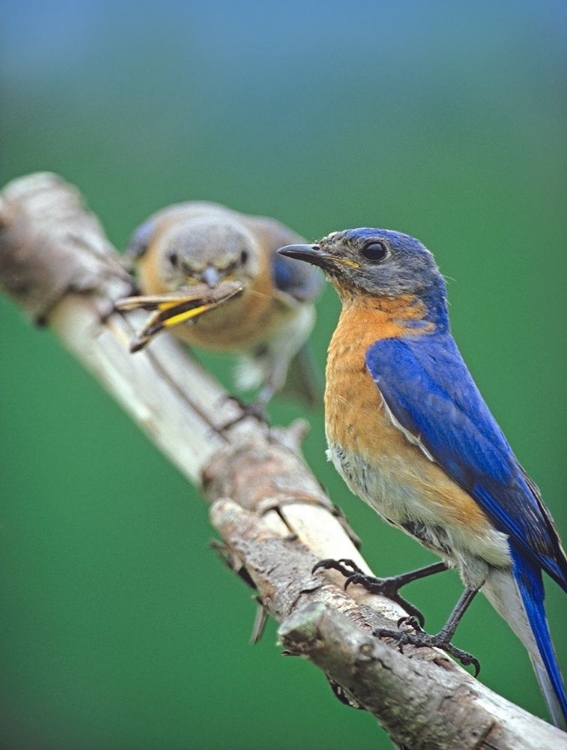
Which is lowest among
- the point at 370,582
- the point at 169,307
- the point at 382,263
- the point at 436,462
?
the point at 370,582

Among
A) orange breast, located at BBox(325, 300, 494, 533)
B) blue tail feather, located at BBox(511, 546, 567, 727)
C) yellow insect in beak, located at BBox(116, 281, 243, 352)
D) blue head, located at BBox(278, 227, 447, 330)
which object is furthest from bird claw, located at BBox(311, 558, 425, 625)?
yellow insect in beak, located at BBox(116, 281, 243, 352)

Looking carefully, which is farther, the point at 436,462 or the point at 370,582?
the point at 370,582

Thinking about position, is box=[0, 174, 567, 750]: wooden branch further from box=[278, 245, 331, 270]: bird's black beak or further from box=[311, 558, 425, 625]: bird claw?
box=[278, 245, 331, 270]: bird's black beak

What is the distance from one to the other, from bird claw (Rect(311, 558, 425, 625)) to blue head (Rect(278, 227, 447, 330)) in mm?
709

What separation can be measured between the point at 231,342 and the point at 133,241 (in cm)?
67

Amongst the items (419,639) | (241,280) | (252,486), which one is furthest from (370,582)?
(241,280)

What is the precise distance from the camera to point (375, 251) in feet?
9.34

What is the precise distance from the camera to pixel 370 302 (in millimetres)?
2873

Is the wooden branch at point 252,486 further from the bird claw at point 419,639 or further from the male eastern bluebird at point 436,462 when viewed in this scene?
the male eastern bluebird at point 436,462

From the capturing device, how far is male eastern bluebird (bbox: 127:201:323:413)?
437cm

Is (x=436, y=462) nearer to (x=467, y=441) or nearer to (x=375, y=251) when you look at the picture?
(x=467, y=441)

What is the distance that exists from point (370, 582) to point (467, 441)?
0.49m

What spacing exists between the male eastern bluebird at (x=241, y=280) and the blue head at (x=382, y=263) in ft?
4.26

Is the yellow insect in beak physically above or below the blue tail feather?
above
